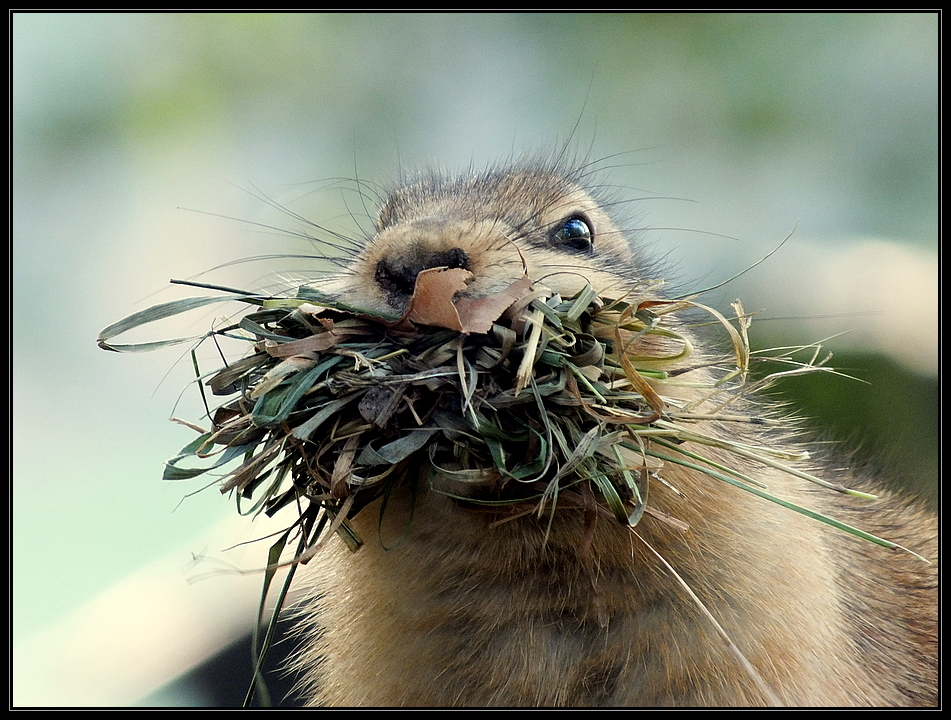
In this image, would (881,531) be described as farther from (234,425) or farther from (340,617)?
(234,425)

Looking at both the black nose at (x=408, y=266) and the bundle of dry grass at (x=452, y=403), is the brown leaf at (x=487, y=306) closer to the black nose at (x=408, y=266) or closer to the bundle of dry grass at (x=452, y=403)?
the bundle of dry grass at (x=452, y=403)

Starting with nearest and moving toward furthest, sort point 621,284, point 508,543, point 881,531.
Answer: point 508,543
point 621,284
point 881,531

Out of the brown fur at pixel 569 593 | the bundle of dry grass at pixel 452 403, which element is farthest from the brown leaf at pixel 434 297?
the brown fur at pixel 569 593

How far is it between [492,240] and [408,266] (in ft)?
1.08

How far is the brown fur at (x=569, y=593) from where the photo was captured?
2.49m

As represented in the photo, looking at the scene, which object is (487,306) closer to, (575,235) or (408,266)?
(408,266)

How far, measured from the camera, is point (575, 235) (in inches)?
129

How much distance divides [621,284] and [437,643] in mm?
1347

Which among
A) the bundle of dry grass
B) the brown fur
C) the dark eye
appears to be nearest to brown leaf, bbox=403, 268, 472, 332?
the bundle of dry grass

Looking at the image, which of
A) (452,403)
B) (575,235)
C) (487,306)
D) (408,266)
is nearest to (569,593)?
(452,403)

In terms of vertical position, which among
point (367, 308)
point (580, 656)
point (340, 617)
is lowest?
point (340, 617)

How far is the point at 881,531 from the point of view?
12.6 feet

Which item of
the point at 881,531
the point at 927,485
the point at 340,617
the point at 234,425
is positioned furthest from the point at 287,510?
the point at 927,485

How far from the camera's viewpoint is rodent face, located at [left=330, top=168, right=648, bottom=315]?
2398 millimetres
